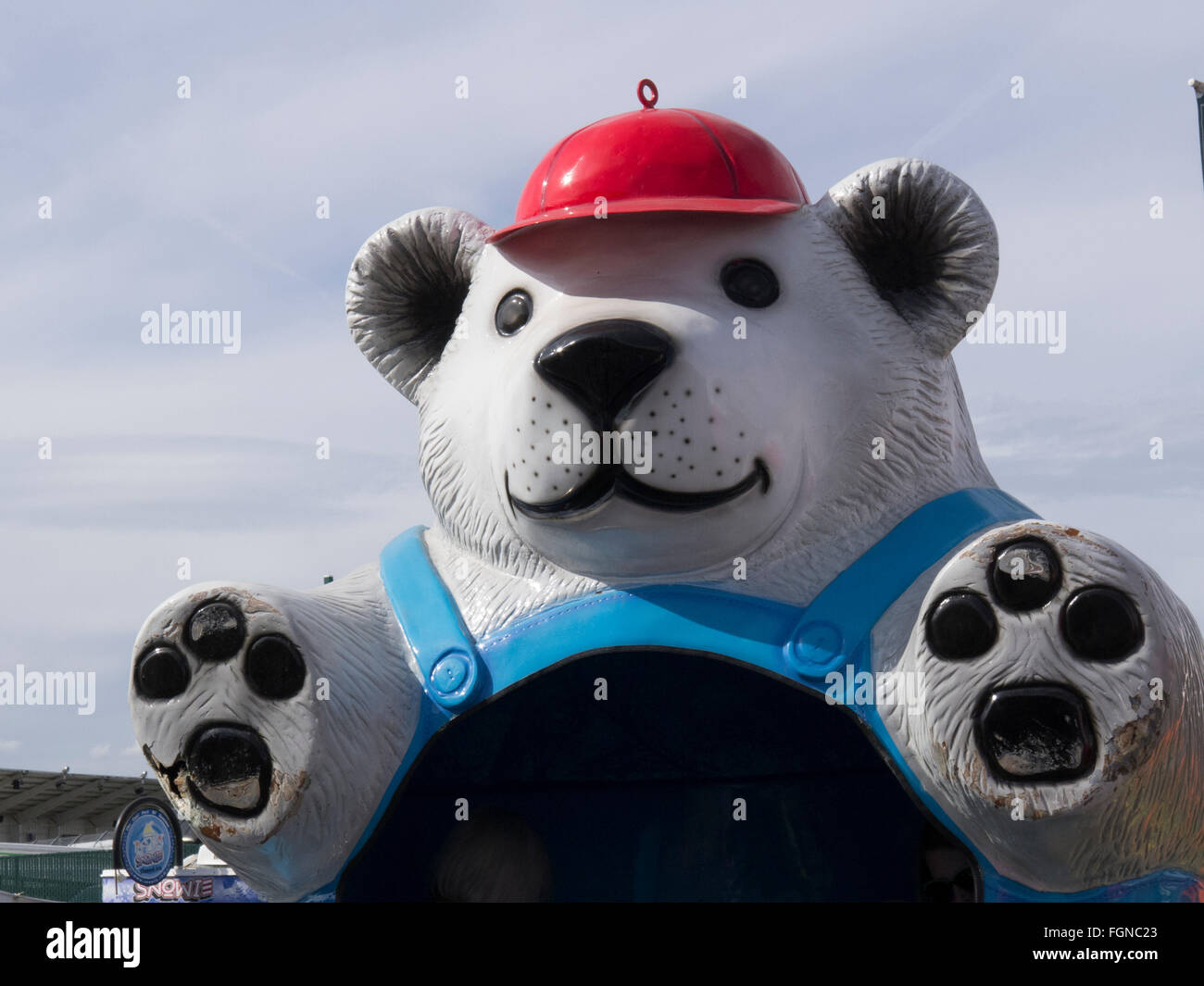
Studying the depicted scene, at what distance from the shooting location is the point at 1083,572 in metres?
2.96

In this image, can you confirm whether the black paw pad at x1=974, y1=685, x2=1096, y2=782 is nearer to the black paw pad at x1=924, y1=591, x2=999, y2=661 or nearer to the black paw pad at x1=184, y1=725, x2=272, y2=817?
A: the black paw pad at x1=924, y1=591, x2=999, y2=661

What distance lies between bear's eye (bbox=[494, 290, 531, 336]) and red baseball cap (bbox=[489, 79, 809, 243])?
0.17 metres

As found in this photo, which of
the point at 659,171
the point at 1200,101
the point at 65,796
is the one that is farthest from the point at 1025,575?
the point at 65,796

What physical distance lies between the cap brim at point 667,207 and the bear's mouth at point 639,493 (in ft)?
2.19

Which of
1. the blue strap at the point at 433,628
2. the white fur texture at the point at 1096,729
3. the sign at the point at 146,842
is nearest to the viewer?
the white fur texture at the point at 1096,729

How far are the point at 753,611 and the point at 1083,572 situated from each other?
2.64ft

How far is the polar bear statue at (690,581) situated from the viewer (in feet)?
9.93

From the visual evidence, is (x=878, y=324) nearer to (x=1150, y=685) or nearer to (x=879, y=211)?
(x=879, y=211)

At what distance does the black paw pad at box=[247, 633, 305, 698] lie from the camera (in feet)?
11.0

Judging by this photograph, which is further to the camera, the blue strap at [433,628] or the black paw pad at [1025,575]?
the blue strap at [433,628]

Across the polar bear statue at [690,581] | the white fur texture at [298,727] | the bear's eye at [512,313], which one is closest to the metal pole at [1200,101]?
the polar bear statue at [690,581]

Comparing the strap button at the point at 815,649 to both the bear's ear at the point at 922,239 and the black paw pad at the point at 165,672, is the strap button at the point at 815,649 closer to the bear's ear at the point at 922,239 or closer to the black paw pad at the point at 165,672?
the bear's ear at the point at 922,239

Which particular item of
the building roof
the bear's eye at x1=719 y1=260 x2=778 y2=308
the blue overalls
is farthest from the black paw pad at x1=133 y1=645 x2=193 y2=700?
the building roof
